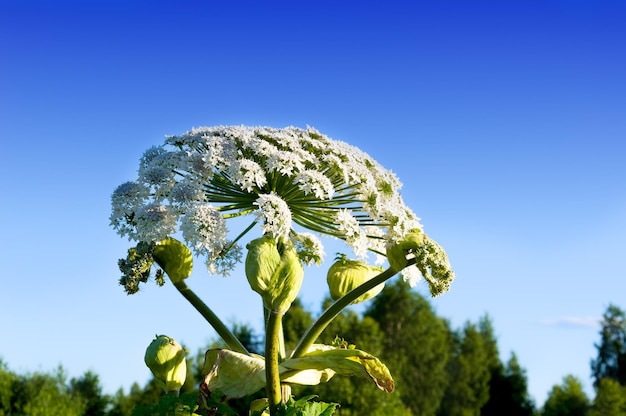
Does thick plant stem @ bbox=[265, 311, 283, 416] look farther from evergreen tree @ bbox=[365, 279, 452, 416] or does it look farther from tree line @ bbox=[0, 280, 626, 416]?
evergreen tree @ bbox=[365, 279, 452, 416]

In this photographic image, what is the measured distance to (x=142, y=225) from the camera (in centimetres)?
410

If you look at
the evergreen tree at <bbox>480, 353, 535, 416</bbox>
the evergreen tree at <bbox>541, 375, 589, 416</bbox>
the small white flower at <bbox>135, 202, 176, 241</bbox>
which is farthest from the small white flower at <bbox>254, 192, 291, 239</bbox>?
the evergreen tree at <bbox>480, 353, 535, 416</bbox>

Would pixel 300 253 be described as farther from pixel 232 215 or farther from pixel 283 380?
pixel 283 380

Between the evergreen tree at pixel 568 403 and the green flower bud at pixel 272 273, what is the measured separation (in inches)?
1542

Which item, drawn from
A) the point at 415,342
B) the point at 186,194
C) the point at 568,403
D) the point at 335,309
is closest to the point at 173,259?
the point at 186,194

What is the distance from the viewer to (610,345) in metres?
52.0

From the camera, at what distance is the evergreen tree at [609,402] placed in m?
36.0

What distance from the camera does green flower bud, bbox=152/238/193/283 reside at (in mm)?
4465

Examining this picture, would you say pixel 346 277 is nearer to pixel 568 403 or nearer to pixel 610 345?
pixel 568 403

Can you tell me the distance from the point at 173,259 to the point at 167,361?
0.74 metres

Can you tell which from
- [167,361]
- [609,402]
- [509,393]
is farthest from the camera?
[509,393]

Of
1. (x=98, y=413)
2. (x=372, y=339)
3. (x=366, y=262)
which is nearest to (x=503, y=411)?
(x=372, y=339)

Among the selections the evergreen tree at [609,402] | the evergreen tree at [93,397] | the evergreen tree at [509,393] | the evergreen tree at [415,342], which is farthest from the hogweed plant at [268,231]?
the evergreen tree at [509,393]

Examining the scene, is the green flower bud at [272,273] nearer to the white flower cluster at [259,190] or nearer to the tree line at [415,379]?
the white flower cluster at [259,190]
